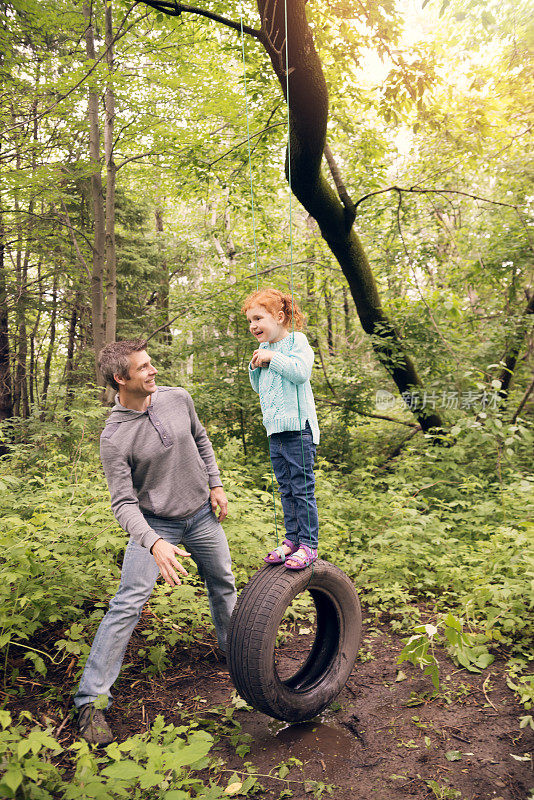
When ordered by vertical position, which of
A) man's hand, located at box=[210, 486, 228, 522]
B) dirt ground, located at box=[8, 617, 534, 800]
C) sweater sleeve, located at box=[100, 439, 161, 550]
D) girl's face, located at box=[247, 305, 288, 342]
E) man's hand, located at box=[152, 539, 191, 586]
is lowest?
dirt ground, located at box=[8, 617, 534, 800]

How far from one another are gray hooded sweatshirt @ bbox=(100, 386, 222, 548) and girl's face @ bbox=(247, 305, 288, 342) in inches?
32.6

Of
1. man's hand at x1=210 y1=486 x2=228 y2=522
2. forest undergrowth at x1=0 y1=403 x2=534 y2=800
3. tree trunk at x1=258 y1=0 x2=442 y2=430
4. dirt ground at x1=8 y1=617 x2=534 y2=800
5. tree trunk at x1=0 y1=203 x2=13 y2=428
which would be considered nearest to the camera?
forest undergrowth at x1=0 y1=403 x2=534 y2=800

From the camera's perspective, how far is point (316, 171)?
6.81 meters

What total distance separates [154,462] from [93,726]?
145 centimetres

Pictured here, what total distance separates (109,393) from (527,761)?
7535 millimetres

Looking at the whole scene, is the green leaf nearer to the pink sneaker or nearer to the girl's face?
the pink sneaker

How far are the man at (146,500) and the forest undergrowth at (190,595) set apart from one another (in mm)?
380

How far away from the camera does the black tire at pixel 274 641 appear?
277 cm

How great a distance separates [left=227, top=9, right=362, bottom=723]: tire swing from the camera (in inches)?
109

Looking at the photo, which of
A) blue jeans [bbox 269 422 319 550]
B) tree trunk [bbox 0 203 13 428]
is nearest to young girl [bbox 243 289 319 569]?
blue jeans [bbox 269 422 319 550]

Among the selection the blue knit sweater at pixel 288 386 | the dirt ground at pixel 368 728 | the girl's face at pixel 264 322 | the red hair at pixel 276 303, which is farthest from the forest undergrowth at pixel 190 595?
the red hair at pixel 276 303

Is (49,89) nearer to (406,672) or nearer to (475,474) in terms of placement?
(475,474)

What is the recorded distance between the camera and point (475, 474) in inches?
285

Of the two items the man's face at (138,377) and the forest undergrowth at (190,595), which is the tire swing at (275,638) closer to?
the forest undergrowth at (190,595)
